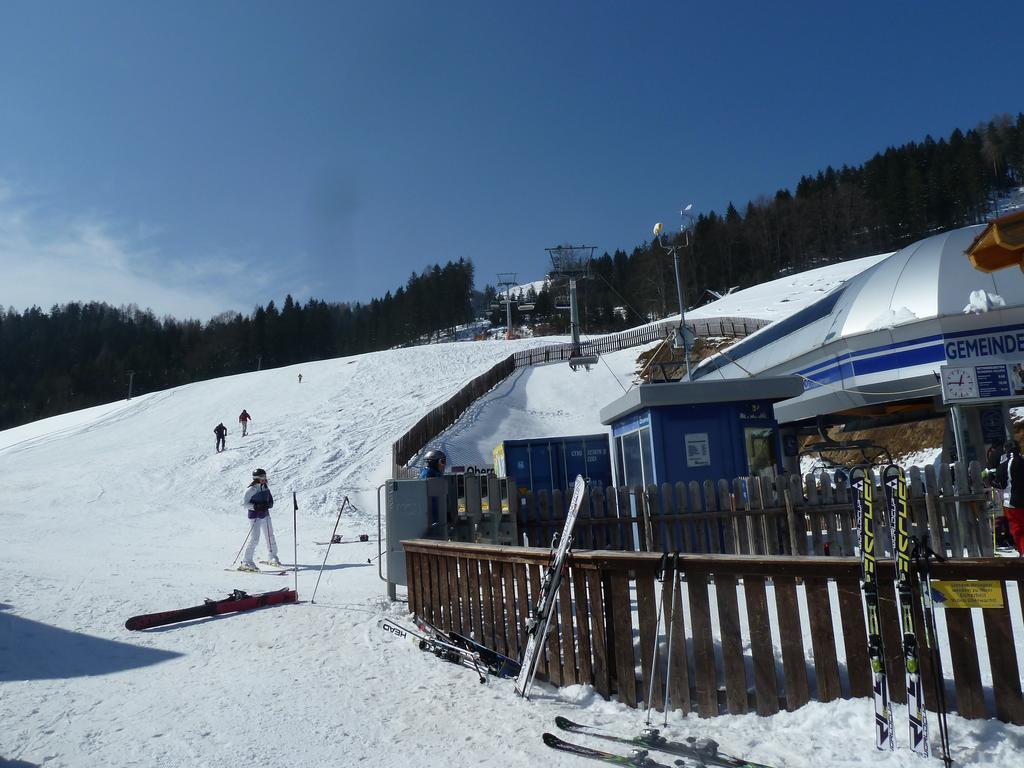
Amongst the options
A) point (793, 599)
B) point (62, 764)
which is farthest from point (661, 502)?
point (62, 764)

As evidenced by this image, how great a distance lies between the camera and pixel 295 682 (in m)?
5.70

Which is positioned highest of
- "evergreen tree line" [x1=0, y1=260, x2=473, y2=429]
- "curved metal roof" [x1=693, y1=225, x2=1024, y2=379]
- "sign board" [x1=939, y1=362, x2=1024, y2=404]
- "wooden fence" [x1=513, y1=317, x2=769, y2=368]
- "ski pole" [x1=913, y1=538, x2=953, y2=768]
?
"evergreen tree line" [x1=0, y1=260, x2=473, y2=429]

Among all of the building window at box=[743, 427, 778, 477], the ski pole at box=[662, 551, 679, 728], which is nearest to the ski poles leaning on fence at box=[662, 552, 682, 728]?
the ski pole at box=[662, 551, 679, 728]

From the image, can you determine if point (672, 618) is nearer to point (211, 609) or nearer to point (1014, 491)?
point (211, 609)

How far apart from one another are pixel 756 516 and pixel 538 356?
40391mm

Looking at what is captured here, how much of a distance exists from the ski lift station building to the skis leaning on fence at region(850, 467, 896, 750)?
287 inches

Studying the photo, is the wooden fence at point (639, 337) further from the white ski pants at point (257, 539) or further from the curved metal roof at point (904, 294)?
the white ski pants at point (257, 539)

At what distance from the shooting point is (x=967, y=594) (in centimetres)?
382

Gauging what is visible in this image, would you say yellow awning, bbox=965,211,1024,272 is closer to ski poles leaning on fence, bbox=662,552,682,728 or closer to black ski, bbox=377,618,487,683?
ski poles leaning on fence, bbox=662,552,682,728

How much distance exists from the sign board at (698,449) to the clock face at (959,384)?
5.71 m

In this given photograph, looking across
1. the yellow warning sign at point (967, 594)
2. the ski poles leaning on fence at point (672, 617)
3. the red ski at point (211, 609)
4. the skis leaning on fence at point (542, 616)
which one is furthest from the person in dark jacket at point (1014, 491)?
the red ski at point (211, 609)

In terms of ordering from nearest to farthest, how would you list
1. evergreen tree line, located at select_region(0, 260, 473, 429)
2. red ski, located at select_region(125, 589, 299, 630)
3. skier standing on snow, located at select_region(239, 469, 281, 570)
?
red ski, located at select_region(125, 589, 299, 630) < skier standing on snow, located at select_region(239, 469, 281, 570) < evergreen tree line, located at select_region(0, 260, 473, 429)

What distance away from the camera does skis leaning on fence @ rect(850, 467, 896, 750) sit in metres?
3.73

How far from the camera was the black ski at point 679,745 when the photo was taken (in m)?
3.75
